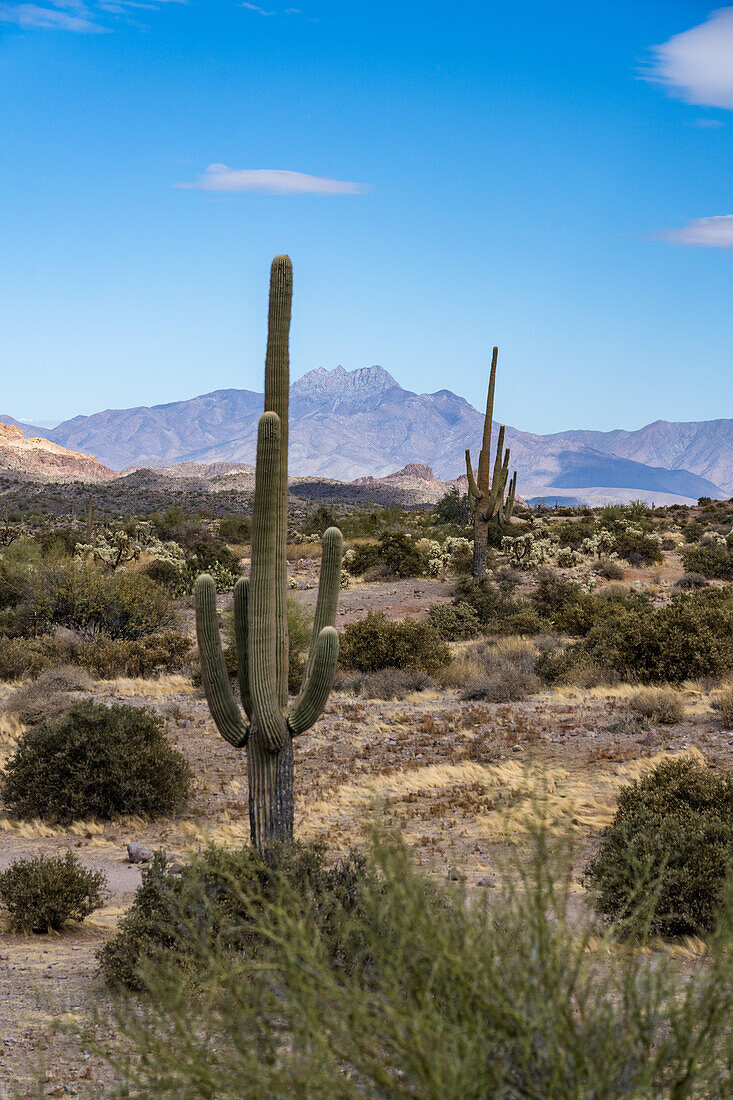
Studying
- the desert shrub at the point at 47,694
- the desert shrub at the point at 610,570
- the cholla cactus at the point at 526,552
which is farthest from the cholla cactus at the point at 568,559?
the desert shrub at the point at 47,694

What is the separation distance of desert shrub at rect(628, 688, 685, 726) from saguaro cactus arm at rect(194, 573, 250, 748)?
7091mm

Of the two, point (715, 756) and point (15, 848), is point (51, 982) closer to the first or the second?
point (15, 848)

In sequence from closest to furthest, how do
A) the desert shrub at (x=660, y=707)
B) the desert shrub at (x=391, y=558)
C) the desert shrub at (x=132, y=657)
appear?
the desert shrub at (x=660, y=707) → the desert shrub at (x=132, y=657) → the desert shrub at (x=391, y=558)

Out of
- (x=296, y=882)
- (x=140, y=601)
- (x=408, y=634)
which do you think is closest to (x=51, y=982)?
(x=296, y=882)

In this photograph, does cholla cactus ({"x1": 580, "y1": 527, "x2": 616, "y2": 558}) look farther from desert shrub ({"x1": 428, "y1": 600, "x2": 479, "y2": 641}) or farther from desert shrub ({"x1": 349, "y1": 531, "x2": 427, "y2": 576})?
desert shrub ({"x1": 428, "y1": 600, "x2": 479, "y2": 641})

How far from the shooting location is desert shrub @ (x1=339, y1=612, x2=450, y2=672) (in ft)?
55.3

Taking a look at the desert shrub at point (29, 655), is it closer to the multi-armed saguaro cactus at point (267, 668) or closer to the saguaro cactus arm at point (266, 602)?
the multi-armed saguaro cactus at point (267, 668)

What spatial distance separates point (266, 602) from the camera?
24.0 feet

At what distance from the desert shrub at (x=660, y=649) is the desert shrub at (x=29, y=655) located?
8.83m

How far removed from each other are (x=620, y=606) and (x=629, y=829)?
44.9 ft

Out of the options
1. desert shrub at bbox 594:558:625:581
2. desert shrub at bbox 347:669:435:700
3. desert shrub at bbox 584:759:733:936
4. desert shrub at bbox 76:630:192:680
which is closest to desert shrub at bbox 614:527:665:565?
desert shrub at bbox 594:558:625:581

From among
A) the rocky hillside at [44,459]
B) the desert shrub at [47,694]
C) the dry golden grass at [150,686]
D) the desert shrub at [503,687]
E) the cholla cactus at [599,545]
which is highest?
the rocky hillside at [44,459]

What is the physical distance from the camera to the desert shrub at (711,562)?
2827cm

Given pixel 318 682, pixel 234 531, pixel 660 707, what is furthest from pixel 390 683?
pixel 234 531
